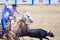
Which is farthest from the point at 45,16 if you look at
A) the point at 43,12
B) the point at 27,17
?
the point at 27,17

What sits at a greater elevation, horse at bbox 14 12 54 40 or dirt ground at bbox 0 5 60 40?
dirt ground at bbox 0 5 60 40

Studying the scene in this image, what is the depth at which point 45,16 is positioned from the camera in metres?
1.77

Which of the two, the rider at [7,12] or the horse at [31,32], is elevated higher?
the rider at [7,12]

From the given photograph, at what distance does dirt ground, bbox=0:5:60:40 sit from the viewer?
69.4 inches

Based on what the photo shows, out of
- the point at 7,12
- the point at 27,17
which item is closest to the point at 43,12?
the point at 27,17

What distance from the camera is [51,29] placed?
178 centimetres

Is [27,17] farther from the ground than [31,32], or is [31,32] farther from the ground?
[27,17]

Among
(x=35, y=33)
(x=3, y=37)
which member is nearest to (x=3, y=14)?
(x=3, y=37)

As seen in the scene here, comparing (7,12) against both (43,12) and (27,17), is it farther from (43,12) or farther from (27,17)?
(43,12)

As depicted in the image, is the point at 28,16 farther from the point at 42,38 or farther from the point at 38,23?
the point at 42,38

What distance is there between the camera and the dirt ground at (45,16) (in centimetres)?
176

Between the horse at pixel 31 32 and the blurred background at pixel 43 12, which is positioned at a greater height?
the blurred background at pixel 43 12

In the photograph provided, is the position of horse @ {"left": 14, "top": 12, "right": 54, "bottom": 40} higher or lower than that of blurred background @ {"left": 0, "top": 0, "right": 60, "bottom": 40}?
lower

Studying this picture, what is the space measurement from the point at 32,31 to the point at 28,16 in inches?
5.1
